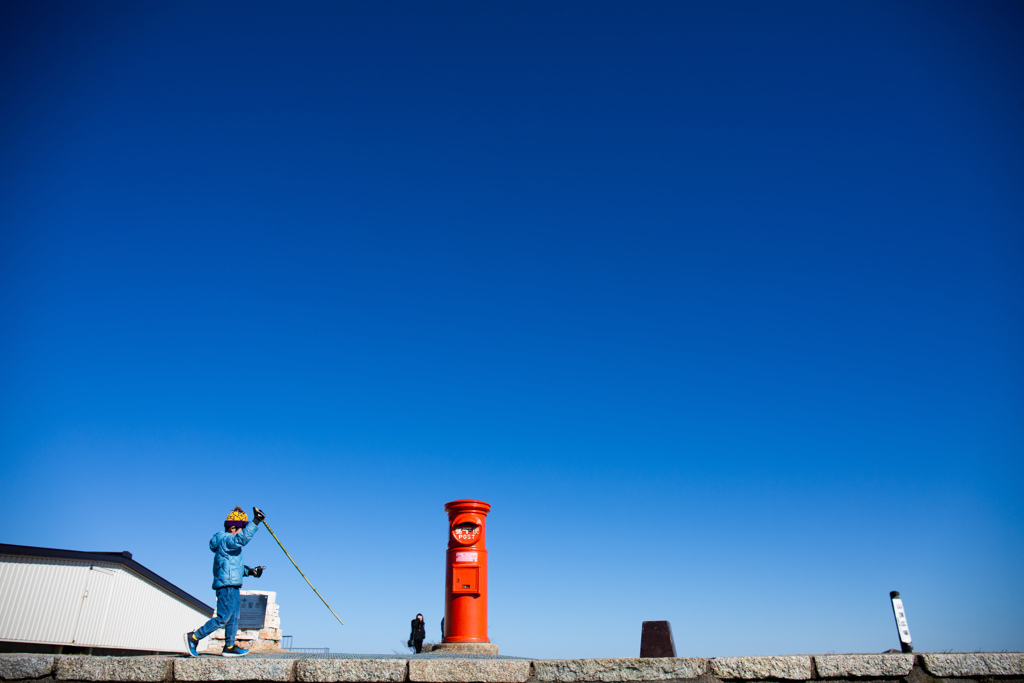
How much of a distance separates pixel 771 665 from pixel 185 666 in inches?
181

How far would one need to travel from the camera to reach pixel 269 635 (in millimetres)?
13320

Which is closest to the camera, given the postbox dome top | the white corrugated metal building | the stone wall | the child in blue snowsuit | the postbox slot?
the stone wall

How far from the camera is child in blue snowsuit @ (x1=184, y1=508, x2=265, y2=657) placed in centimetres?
571

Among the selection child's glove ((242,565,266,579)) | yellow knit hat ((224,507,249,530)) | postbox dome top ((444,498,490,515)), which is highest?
postbox dome top ((444,498,490,515))

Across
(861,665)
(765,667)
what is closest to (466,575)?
(765,667)

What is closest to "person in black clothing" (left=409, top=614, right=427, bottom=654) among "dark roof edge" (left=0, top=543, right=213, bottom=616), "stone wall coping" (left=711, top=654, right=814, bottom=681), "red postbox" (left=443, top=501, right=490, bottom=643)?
"red postbox" (left=443, top=501, right=490, bottom=643)

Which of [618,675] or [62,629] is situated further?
[62,629]

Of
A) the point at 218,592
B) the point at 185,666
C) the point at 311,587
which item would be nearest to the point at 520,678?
the point at 185,666

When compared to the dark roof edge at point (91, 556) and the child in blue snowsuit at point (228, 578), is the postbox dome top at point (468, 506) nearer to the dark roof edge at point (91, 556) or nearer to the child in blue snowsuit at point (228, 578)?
the child in blue snowsuit at point (228, 578)

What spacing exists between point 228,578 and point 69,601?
10168mm

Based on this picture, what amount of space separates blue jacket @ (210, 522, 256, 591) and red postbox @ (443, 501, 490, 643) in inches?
156

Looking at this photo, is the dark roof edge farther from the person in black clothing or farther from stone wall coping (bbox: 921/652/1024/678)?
stone wall coping (bbox: 921/652/1024/678)

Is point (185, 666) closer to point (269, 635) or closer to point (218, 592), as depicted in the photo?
point (218, 592)

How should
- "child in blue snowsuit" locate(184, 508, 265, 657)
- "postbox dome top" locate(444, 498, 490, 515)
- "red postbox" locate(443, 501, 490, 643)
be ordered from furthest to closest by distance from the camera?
"postbox dome top" locate(444, 498, 490, 515) → "red postbox" locate(443, 501, 490, 643) → "child in blue snowsuit" locate(184, 508, 265, 657)
